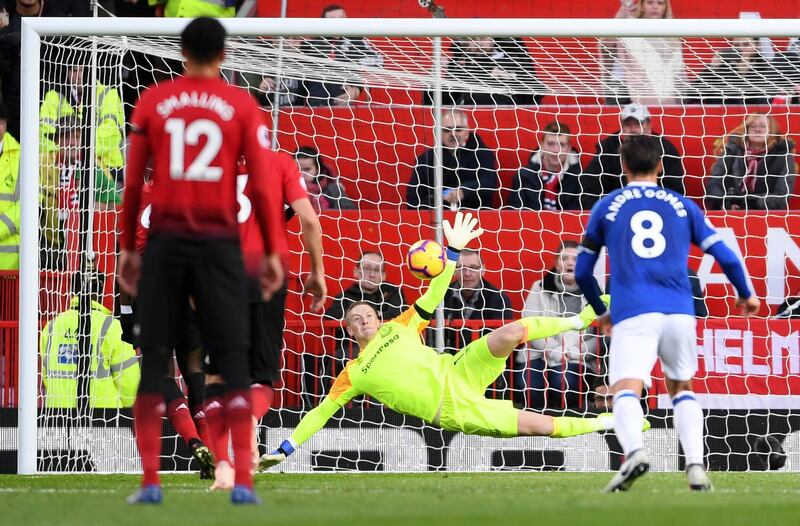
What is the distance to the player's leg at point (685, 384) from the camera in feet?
20.4

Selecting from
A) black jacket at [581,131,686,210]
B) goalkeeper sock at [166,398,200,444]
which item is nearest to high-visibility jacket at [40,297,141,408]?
goalkeeper sock at [166,398,200,444]

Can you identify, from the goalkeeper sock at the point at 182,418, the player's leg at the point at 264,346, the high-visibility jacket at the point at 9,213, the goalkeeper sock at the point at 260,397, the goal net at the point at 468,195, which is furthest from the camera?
the high-visibility jacket at the point at 9,213

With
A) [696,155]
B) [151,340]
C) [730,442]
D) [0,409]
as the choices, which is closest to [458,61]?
[696,155]

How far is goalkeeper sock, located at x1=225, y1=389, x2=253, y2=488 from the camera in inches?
199

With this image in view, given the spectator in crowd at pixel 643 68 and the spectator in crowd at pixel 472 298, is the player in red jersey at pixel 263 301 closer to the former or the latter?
the spectator in crowd at pixel 472 298

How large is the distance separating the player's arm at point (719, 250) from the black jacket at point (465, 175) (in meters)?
4.61

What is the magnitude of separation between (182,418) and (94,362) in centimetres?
215

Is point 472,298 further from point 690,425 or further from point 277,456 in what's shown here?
point 690,425

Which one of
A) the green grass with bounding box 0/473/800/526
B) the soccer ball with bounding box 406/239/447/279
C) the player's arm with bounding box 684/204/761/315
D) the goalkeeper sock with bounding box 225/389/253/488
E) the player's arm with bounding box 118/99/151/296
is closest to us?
the green grass with bounding box 0/473/800/526

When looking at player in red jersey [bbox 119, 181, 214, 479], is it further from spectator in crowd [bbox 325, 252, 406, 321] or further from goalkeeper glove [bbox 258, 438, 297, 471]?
spectator in crowd [bbox 325, 252, 406, 321]

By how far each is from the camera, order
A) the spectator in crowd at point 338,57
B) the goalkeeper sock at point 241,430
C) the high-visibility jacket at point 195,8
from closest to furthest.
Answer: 1. the goalkeeper sock at point 241,430
2. the spectator in crowd at point 338,57
3. the high-visibility jacket at point 195,8

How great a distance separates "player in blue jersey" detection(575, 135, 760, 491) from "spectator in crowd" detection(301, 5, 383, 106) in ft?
13.5

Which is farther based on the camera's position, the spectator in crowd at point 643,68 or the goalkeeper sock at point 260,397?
the spectator in crowd at point 643,68

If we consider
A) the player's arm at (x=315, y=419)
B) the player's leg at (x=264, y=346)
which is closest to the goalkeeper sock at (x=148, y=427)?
the player's leg at (x=264, y=346)
